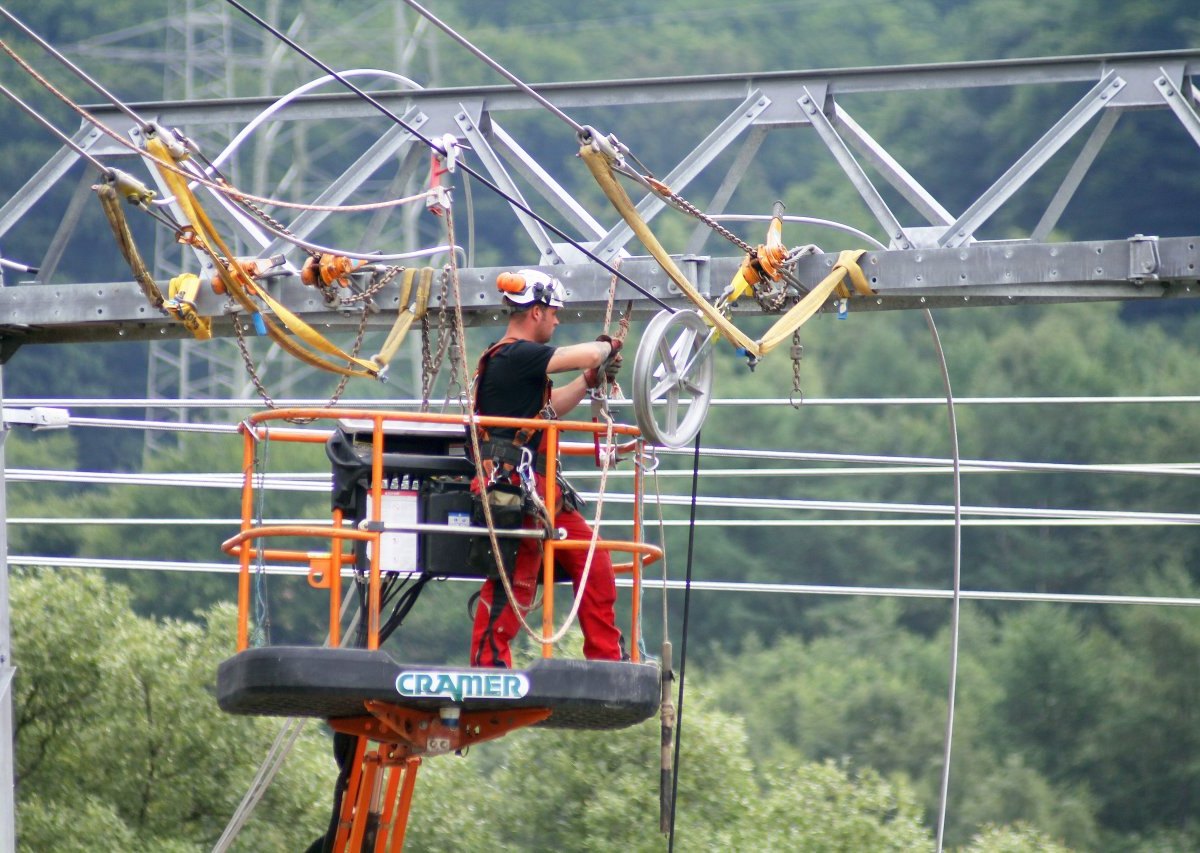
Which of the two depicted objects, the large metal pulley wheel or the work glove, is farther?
the work glove

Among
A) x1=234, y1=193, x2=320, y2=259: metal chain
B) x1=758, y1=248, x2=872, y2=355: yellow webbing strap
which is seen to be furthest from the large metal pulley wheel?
x1=234, y1=193, x2=320, y2=259: metal chain

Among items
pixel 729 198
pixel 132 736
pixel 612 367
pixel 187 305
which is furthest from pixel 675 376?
pixel 132 736

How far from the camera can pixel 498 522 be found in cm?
988

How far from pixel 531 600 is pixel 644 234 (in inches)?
72.4

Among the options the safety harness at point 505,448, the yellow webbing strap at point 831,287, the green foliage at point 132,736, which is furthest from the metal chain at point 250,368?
the green foliage at point 132,736

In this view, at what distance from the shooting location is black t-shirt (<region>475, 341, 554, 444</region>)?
32.4 feet

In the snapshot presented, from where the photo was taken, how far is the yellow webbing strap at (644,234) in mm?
9742

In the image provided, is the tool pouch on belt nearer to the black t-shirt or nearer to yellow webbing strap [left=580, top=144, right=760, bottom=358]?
the black t-shirt

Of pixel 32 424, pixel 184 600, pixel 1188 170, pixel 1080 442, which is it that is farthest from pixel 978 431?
pixel 32 424

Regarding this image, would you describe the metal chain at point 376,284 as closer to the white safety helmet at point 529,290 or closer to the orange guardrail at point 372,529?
the orange guardrail at point 372,529

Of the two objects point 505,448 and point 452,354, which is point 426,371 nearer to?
point 452,354

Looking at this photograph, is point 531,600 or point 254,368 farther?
point 254,368

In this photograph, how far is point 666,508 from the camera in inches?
2029

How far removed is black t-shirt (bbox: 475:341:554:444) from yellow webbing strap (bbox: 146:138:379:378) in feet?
2.68
